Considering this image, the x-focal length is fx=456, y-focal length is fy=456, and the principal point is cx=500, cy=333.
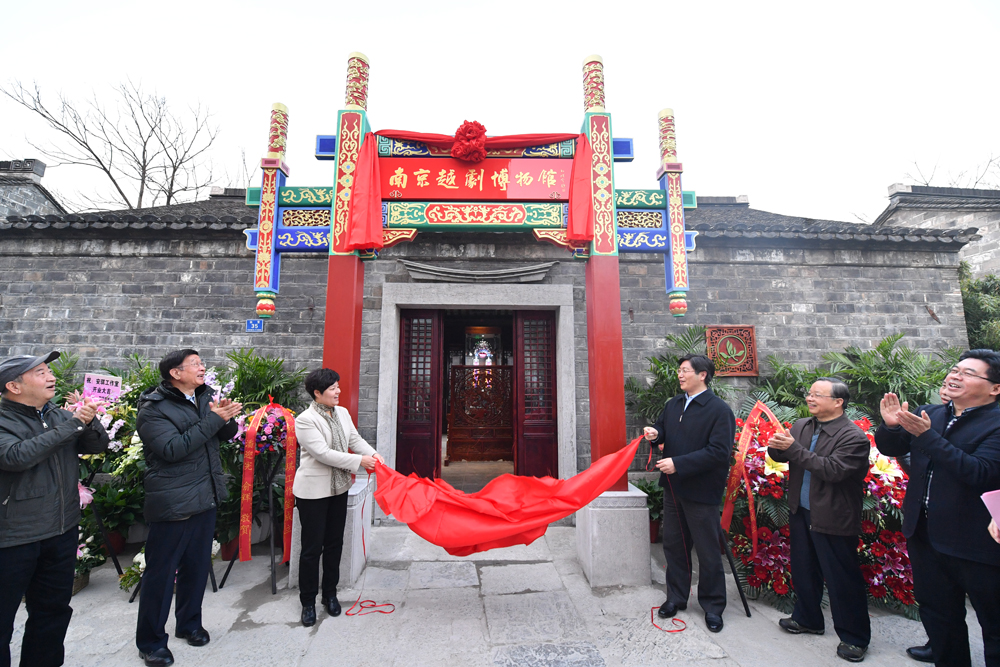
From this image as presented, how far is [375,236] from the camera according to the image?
149 inches

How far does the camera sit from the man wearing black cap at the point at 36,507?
207cm

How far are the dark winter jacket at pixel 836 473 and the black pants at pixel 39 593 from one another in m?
3.86

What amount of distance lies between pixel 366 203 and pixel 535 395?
9.79ft

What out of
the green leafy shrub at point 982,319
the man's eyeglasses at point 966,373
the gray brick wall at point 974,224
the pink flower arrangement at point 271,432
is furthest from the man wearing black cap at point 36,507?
the gray brick wall at point 974,224

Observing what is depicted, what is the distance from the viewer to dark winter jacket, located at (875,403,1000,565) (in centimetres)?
207

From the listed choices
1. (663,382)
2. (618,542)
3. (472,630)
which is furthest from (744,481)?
(472,630)

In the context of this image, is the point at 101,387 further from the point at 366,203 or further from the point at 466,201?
the point at 466,201

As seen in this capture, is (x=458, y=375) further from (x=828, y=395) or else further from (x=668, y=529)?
(x=828, y=395)

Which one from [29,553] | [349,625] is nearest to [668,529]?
[349,625]

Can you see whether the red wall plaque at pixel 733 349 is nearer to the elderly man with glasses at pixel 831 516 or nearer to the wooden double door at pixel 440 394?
the wooden double door at pixel 440 394

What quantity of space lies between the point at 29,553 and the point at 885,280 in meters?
7.97

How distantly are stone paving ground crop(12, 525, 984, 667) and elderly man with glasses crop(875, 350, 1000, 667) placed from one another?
1.69 ft

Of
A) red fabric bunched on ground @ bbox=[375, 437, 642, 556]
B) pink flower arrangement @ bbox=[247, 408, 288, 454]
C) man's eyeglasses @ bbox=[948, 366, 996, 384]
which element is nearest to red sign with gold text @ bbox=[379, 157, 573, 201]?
pink flower arrangement @ bbox=[247, 408, 288, 454]

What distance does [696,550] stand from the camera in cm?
285
